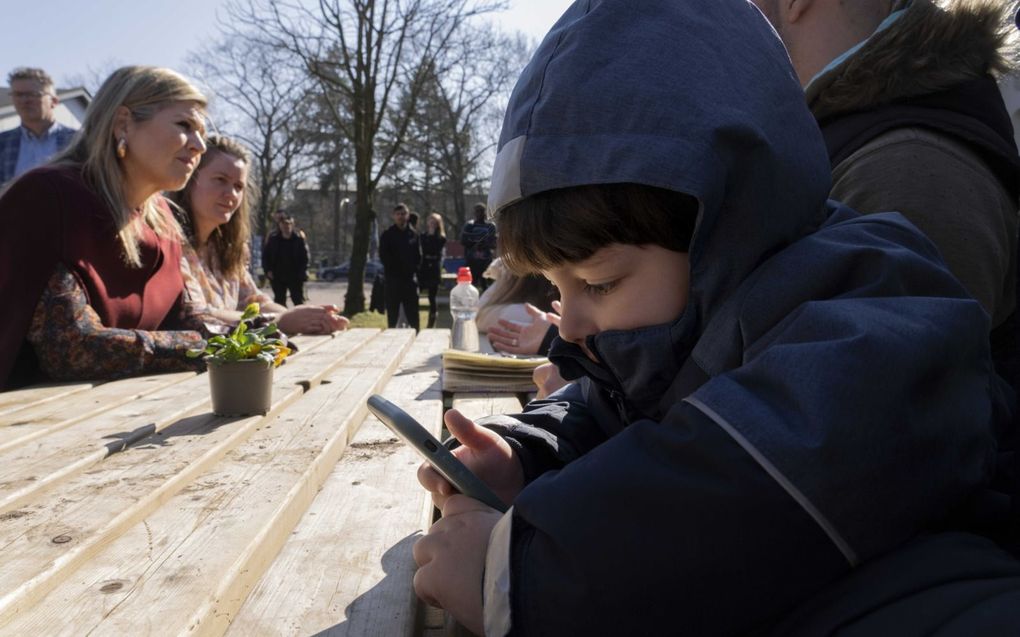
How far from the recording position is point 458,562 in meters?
0.94

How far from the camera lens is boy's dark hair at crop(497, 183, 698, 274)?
109cm

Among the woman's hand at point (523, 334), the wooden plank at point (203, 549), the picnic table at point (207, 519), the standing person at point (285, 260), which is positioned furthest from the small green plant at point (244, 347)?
the standing person at point (285, 260)

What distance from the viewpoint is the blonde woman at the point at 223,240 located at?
402 cm

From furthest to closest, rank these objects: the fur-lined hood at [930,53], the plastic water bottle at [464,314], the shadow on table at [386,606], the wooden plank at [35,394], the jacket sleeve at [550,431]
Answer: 1. the plastic water bottle at [464,314]
2. the wooden plank at [35,394]
3. the fur-lined hood at [930,53]
4. the jacket sleeve at [550,431]
5. the shadow on table at [386,606]

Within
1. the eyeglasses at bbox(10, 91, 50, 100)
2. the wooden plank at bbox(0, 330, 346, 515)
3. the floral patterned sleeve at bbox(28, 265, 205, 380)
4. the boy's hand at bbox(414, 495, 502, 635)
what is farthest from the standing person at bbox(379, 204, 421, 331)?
the boy's hand at bbox(414, 495, 502, 635)

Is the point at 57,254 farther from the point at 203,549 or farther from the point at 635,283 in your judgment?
the point at 635,283

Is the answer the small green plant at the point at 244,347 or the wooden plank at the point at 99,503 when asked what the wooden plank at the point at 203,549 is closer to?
the wooden plank at the point at 99,503

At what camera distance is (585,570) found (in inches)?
32.0

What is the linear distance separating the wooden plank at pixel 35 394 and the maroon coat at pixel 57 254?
0.56 ft

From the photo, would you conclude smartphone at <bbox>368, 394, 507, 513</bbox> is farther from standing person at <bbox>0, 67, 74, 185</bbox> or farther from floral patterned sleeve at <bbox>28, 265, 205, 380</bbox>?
standing person at <bbox>0, 67, 74, 185</bbox>

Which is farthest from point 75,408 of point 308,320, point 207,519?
point 308,320

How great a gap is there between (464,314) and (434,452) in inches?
114

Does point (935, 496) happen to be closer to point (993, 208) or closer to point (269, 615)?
point (269, 615)

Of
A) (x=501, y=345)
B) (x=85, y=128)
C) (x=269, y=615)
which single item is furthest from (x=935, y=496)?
(x=85, y=128)
